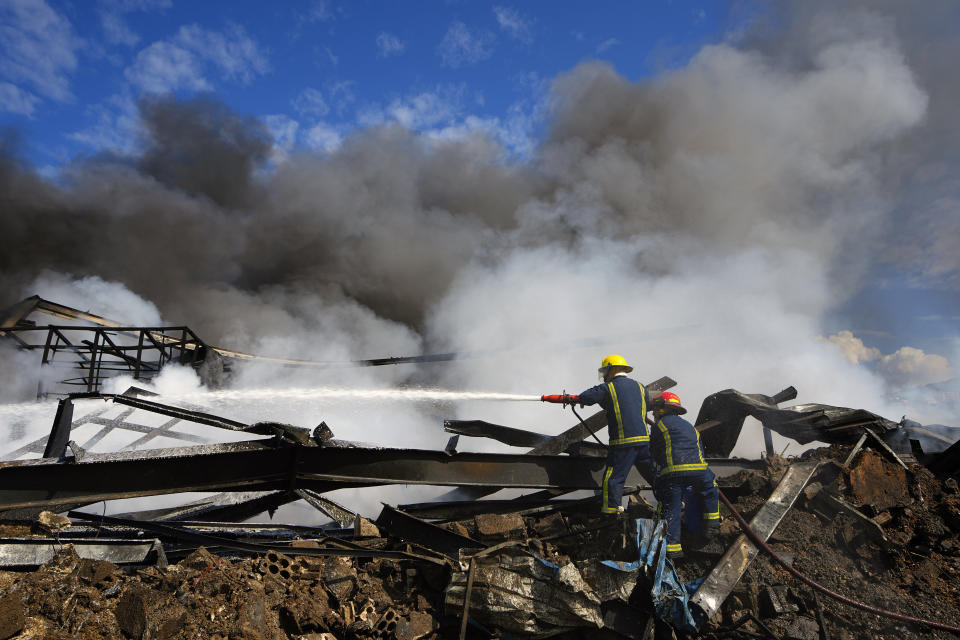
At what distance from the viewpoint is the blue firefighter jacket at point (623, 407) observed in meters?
5.26

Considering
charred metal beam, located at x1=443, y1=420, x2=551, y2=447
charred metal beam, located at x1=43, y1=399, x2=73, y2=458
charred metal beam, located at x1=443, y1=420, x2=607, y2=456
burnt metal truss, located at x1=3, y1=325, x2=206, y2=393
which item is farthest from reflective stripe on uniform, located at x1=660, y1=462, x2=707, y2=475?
burnt metal truss, located at x1=3, y1=325, x2=206, y2=393

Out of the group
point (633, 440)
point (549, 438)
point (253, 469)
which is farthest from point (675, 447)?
point (253, 469)

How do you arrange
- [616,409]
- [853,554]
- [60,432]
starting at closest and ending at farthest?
[60,432] < [853,554] < [616,409]

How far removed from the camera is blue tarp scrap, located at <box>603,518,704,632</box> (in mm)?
3893

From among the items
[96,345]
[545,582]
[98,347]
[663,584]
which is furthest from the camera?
[98,347]

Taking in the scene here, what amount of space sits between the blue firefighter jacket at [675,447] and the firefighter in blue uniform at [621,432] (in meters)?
0.13

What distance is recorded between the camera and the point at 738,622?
3.96 meters

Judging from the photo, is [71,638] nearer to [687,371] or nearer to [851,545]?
[851,545]

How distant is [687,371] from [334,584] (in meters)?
11.8

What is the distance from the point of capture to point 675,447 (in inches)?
205

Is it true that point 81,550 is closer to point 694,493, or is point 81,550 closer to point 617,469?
point 617,469

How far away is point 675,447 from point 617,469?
63 cm

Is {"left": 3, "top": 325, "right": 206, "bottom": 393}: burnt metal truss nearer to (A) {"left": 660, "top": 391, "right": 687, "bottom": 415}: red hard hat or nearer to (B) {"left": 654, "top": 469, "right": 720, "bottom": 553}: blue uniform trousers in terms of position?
(A) {"left": 660, "top": 391, "right": 687, "bottom": 415}: red hard hat

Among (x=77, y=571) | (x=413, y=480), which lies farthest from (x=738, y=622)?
(x=77, y=571)
